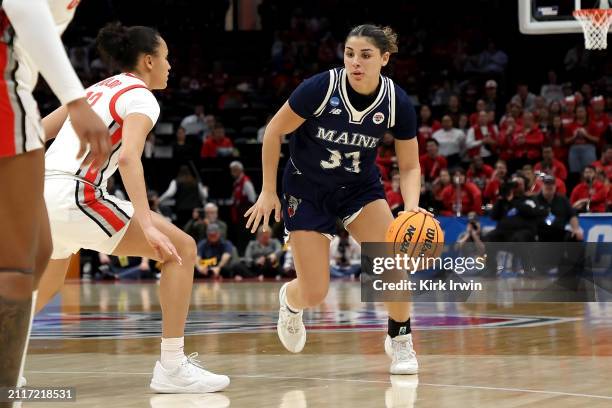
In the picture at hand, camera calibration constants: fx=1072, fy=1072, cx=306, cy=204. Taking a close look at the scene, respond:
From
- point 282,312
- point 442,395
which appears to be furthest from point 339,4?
point 442,395

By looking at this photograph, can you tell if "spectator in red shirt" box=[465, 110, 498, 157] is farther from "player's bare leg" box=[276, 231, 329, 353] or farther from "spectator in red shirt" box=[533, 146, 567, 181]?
"player's bare leg" box=[276, 231, 329, 353]

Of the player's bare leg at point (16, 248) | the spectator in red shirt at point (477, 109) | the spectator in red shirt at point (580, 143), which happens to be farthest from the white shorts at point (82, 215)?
the spectator in red shirt at point (477, 109)

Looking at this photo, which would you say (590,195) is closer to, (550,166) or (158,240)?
(550,166)

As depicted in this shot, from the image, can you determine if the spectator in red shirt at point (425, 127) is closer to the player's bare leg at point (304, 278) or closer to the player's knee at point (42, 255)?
the player's bare leg at point (304, 278)

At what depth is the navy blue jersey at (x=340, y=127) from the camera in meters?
6.03

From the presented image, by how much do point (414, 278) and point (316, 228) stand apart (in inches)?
281

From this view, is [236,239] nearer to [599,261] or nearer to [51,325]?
[599,261]

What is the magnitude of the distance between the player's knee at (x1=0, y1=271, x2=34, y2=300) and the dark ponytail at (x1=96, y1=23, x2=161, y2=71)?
87.2 inches

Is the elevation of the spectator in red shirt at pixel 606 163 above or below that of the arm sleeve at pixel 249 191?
above

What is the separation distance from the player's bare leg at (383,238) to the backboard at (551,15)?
5588mm

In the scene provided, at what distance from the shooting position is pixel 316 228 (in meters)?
6.28

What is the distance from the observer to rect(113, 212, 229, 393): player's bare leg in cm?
512

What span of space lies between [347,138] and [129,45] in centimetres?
143

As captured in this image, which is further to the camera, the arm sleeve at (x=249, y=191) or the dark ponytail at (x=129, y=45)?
the arm sleeve at (x=249, y=191)
